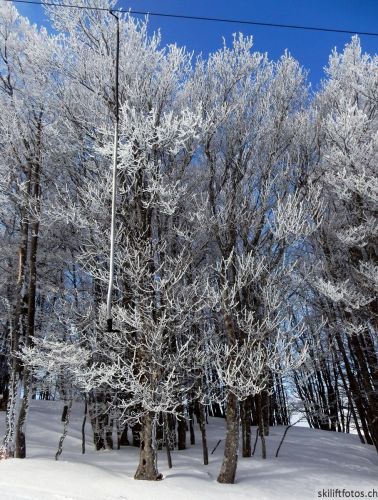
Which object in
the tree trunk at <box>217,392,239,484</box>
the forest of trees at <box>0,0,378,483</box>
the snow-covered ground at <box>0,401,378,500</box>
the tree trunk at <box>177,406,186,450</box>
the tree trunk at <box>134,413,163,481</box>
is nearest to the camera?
the snow-covered ground at <box>0,401,378,500</box>

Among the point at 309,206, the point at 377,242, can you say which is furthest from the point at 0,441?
the point at 377,242

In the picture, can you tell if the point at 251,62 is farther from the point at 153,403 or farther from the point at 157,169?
the point at 153,403

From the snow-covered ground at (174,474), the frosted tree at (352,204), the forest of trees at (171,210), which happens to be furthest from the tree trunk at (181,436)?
the frosted tree at (352,204)

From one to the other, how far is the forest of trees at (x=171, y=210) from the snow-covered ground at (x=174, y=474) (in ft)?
1.84

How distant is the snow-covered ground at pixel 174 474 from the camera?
641cm

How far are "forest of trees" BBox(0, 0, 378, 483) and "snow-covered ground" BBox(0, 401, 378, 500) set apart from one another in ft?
1.84

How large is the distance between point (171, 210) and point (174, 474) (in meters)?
4.99

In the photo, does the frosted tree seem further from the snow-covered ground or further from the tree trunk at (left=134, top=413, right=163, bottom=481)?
the tree trunk at (left=134, top=413, right=163, bottom=481)

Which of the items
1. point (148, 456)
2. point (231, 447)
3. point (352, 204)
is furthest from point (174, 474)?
point (352, 204)

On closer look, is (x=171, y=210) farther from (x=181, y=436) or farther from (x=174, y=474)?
(x=181, y=436)

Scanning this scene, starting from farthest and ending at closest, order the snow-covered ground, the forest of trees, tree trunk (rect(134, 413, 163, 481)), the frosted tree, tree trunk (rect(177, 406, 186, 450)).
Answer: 1. tree trunk (rect(177, 406, 186, 450))
2. the frosted tree
3. the forest of trees
4. tree trunk (rect(134, 413, 163, 481))
5. the snow-covered ground

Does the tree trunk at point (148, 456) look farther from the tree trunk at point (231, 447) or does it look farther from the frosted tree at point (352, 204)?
the frosted tree at point (352, 204)

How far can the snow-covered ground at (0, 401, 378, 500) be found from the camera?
641cm

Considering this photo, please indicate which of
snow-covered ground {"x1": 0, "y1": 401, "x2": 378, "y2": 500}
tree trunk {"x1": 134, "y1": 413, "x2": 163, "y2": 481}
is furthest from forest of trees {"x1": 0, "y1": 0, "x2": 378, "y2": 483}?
snow-covered ground {"x1": 0, "y1": 401, "x2": 378, "y2": 500}
